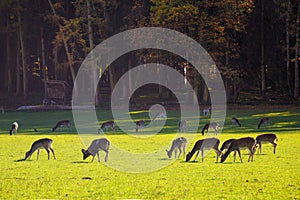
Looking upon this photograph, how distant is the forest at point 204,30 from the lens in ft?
158

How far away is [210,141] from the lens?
18.5 m

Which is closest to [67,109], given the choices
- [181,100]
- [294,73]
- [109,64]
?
[109,64]

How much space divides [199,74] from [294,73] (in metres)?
7.64

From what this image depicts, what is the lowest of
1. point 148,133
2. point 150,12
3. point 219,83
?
point 148,133

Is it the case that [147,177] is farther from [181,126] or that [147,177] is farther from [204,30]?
[204,30]

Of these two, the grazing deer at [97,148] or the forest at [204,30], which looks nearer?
the grazing deer at [97,148]

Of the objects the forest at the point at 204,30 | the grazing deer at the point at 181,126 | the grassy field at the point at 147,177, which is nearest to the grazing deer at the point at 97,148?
the grassy field at the point at 147,177

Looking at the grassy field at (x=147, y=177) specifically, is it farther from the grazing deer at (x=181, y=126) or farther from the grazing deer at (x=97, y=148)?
the grazing deer at (x=181, y=126)

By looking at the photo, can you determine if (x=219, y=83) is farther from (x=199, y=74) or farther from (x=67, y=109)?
(x=67, y=109)

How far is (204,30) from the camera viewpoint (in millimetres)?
48469

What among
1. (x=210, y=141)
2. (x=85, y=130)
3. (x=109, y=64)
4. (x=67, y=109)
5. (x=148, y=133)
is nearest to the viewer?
(x=210, y=141)

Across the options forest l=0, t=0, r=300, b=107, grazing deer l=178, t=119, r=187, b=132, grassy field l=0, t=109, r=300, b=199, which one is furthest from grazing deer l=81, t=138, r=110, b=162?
forest l=0, t=0, r=300, b=107

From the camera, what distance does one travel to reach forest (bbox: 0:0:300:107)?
48.1m

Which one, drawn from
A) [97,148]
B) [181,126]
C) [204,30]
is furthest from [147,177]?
[204,30]
